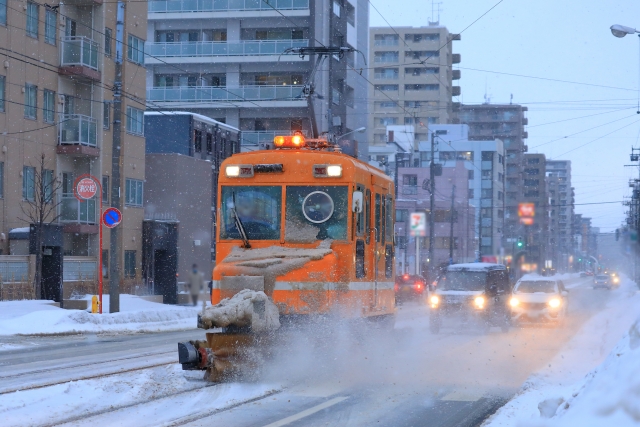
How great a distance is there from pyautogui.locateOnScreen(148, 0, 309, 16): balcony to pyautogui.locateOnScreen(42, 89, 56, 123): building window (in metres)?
26.8

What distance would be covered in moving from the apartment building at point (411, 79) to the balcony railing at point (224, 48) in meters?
60.6

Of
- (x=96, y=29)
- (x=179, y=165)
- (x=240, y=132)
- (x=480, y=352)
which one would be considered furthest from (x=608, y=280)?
(x=480, y=352)

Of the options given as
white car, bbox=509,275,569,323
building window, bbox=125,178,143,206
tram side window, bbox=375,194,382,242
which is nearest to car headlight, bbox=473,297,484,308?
white car, bbox=509,275,569,323

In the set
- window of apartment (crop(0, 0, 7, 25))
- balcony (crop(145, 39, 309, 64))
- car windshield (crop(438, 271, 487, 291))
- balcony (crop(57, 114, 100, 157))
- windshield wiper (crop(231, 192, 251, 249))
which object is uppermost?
balcony (crop(145, 39, 309, 64))

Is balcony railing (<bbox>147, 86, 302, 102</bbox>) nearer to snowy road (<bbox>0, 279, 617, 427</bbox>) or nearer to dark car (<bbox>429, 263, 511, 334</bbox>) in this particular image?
dark car (<bbox>429, 263, 511, 334</bbox>)

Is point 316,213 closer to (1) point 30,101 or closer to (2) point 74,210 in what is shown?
(1) point 30,101

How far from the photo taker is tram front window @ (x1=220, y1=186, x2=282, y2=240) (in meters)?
13.5

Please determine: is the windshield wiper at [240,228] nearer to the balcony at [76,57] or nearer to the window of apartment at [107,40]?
the balcony at [76,57]

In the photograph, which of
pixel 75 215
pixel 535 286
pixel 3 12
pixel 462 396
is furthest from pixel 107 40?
pixel 462 396

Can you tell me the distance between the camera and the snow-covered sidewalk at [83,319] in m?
24.5

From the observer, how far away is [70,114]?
3712 centimetres

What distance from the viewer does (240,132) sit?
60.1 metres

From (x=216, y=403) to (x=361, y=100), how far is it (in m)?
61.7

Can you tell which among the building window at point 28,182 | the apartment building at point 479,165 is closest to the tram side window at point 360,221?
the building window at point 28,182
